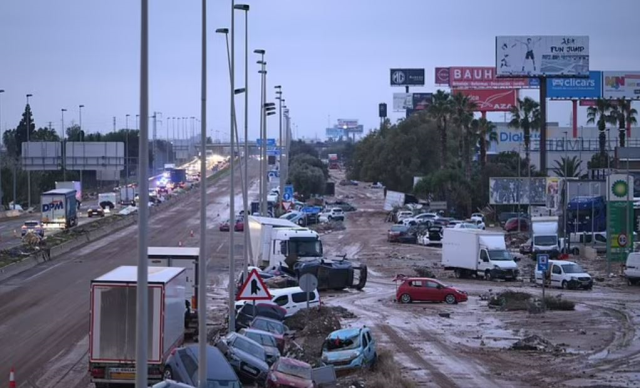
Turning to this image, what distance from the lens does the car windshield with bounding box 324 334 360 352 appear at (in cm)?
2288

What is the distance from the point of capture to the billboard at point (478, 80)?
435 ft

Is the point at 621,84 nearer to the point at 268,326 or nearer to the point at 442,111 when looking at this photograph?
the point at 442,111

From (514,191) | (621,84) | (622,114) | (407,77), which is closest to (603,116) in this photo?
(622,114)

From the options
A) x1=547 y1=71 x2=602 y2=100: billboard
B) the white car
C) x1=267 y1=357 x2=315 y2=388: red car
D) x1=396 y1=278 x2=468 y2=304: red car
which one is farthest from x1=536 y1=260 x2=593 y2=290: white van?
x1=547 y1=71 x2=602 y2=100: billboard

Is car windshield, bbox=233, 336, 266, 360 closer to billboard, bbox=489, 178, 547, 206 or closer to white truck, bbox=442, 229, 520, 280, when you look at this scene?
white truck, bbox=442, 229, 520, 280

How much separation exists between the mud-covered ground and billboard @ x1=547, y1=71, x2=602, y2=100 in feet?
184

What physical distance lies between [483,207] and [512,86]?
4476 cm

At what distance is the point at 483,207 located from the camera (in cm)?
9169

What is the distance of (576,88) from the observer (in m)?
107

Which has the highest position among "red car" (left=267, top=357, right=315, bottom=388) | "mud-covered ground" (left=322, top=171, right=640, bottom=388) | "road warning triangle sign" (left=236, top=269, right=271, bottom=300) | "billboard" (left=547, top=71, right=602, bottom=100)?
"billboard" (left=547, top=71, right=602, bottom=100)

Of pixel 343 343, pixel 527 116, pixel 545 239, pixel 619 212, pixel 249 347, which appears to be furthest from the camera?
pixel 527 116

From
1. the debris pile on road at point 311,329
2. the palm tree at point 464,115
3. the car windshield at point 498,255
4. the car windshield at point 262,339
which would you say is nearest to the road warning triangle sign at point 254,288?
the car windshield at point 262,339

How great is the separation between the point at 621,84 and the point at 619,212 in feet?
221

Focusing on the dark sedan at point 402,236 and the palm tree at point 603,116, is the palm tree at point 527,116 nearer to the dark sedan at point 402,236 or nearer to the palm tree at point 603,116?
the palm tree at point 603,116
